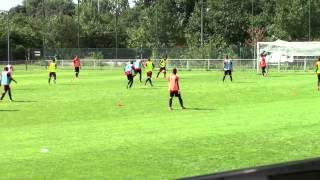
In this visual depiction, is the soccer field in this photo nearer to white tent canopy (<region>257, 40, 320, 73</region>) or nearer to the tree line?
white tent canopy (<region>257, 40, 320, 73</region>)

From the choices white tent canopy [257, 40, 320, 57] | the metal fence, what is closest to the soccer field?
white tent canopy [257, 40, 320, 57]

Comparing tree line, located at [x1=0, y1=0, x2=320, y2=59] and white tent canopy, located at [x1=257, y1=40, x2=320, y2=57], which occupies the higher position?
tree line, located at [x1=0, y1=0, x2=320, y2=59]

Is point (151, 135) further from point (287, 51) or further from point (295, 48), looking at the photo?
point (287, 51)

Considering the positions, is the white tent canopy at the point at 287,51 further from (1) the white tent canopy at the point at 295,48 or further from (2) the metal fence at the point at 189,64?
(2) the metal fence at the point at 189,64

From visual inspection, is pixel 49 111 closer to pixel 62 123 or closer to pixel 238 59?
pixel 62 123

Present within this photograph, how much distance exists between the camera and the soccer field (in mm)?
10148

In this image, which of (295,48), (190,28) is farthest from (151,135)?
(190,28)

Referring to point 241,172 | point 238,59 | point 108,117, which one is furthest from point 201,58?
point 241,172

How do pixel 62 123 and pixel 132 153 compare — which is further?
pixel 62 123

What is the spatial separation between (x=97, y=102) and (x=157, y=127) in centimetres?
899

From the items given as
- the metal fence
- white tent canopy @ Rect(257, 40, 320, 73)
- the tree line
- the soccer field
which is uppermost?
the tree line

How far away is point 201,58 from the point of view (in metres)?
61.8

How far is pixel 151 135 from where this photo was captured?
Answer: 1418 centimetres

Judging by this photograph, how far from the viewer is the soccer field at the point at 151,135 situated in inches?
400
